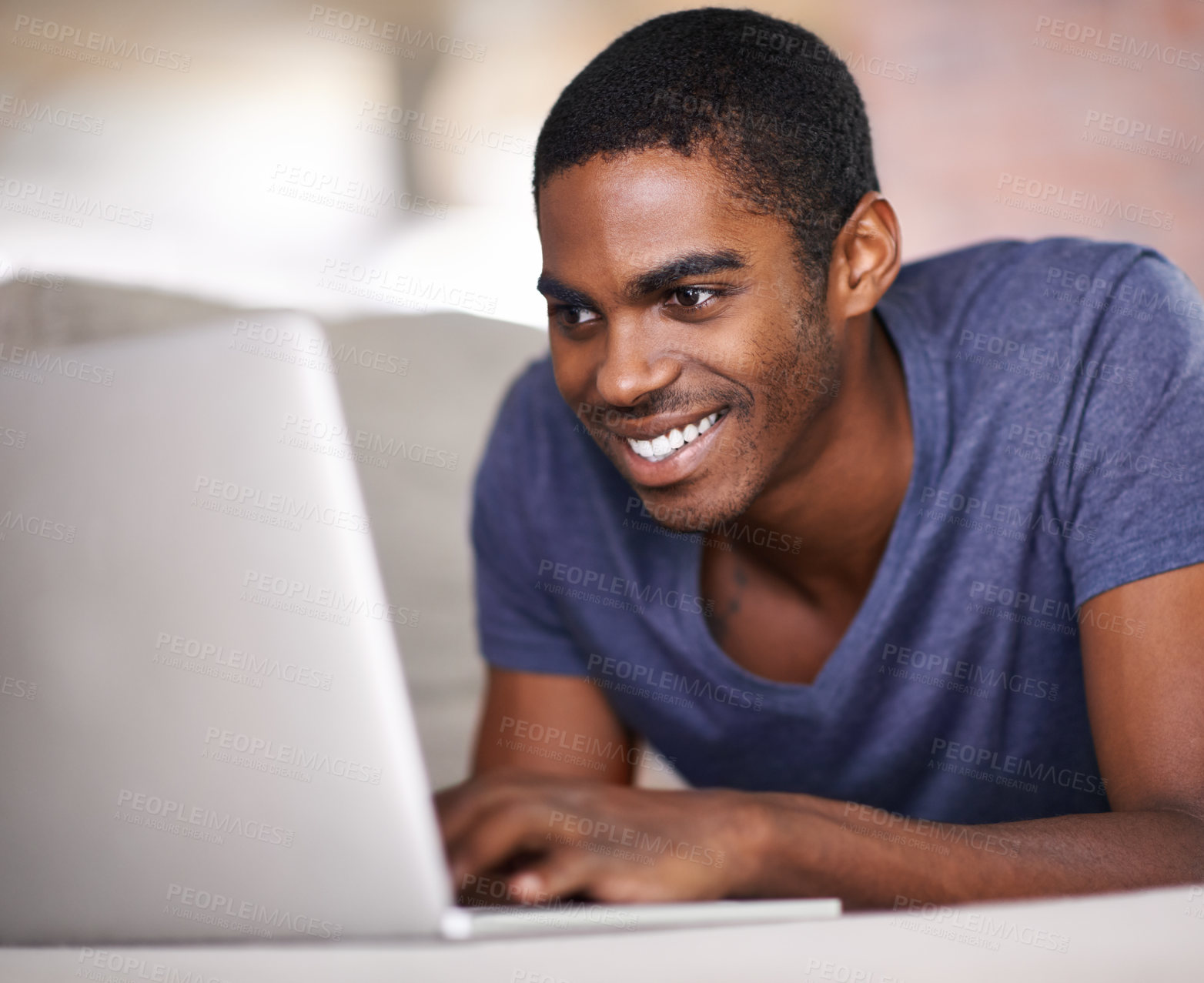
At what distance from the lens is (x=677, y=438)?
114 cm

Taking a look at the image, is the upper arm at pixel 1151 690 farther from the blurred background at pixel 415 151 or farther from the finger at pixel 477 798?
the blurred background at pixel 415 151

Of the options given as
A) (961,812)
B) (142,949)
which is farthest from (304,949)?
(961,812)

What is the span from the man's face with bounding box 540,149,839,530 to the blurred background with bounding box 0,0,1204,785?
2348mm

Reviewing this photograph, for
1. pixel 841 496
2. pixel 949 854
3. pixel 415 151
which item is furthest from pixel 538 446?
pixel 415 151

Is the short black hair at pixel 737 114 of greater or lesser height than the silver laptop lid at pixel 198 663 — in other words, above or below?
above

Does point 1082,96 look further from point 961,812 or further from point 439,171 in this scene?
point 961,812

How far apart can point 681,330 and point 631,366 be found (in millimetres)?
61

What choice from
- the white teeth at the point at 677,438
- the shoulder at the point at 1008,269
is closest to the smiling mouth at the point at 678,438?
the white teeth at the point at 677,438

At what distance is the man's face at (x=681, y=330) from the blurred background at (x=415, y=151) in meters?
2.35

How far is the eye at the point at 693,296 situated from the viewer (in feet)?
3.52

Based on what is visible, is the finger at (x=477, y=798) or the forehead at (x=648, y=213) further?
the forehead at (x=648, y=213)

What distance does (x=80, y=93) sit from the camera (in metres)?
4.43

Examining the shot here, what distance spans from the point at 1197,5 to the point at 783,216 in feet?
12.6

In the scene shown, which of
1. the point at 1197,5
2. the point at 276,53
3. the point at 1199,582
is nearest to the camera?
the point at 1199,582
